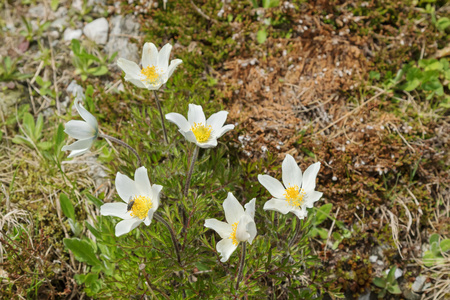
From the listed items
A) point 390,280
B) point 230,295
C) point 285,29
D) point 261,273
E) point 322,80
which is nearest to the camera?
point 230,295

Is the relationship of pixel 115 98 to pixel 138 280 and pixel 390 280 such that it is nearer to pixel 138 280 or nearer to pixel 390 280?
pixel 138 280

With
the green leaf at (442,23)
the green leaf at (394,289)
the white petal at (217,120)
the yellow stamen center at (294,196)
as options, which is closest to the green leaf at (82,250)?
the white petal at (217,120)

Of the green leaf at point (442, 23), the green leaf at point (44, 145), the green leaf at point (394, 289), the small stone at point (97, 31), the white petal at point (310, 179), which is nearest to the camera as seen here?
the white petal at point (310, 179)

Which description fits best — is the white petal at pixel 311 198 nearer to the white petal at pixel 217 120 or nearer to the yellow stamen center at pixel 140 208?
the white petal at pixel 217 120

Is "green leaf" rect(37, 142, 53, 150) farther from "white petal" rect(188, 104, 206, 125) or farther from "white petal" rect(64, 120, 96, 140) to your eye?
"white petal" rect(188, 104, 206, 125)

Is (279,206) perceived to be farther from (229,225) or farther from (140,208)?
(140,208)

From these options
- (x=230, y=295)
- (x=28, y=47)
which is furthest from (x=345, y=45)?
(x=28, y=47)
